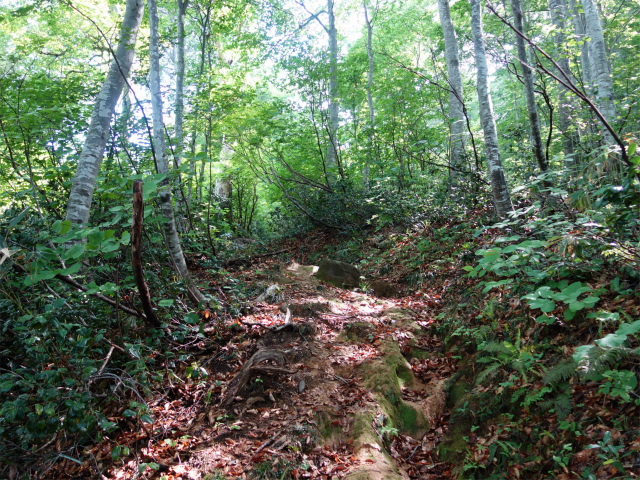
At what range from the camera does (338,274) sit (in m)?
7.55

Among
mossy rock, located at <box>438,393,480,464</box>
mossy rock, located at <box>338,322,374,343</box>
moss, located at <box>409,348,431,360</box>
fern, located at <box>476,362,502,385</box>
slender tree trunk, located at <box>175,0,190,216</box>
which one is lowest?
mossy rock, located at <box>438,393,480,464</box>

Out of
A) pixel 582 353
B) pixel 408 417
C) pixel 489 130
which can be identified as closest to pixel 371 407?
pixel 408 417

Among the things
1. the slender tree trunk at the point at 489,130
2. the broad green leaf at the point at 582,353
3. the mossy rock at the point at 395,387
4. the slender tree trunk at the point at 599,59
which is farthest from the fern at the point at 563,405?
the slender tree trunk at the point at 599,59

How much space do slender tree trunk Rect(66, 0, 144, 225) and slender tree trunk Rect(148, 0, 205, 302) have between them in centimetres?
50

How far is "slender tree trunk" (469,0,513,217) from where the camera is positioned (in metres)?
5.66

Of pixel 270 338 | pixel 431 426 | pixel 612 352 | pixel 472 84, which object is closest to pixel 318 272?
pixel 270 338

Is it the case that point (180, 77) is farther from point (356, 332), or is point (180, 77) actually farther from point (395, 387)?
point (395, 387)

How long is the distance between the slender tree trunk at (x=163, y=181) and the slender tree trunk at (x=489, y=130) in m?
4.90

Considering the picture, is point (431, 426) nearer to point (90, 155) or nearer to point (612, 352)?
point (612, 352)

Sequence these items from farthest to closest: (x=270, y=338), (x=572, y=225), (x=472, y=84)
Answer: (x=472, y=84) → (x=270, y=338) → (x=572, y=225)

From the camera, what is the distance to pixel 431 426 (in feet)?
11.5

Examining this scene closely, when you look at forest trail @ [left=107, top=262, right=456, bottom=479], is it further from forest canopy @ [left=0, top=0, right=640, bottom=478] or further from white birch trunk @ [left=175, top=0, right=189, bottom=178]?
white birch trunk @ [left=175, top=0, right=189, bottom=178]

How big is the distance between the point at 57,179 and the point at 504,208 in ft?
25.1

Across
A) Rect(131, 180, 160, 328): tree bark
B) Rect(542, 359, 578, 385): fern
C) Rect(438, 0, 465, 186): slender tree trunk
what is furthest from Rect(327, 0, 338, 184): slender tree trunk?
Rect(542, 359, 578, 385): fern
